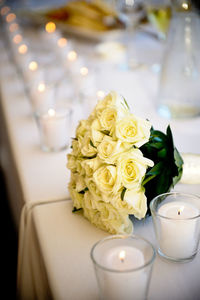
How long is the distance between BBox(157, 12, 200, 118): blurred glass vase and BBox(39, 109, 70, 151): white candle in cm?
34

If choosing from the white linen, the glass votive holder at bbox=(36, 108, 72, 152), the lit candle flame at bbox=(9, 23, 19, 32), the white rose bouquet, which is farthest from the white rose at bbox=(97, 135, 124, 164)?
the lit candle flame at bbox=(9, 23, 19, 32)

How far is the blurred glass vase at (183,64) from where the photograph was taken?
1.13 meters

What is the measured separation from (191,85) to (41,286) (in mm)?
695

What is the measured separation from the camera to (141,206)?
64 cm

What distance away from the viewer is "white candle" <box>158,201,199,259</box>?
59 centimetres

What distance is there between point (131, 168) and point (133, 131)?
60mm

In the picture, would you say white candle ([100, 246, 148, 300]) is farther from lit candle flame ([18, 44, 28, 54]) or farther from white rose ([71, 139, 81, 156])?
lit candle flame ([18, 44, 28, 54])

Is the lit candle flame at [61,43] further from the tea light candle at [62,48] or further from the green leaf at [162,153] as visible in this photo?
the green leaf at [162,153]

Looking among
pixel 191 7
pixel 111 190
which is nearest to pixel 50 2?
pixel 191 7

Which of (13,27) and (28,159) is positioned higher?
(13,27)

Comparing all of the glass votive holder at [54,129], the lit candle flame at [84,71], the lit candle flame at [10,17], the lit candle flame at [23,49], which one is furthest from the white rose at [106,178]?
the lit candle flame at [10,17]

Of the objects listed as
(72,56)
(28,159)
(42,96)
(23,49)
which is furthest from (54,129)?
(23,49)

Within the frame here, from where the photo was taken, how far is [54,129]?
1002 millimetres

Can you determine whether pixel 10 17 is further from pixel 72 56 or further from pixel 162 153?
pixel 162 153
